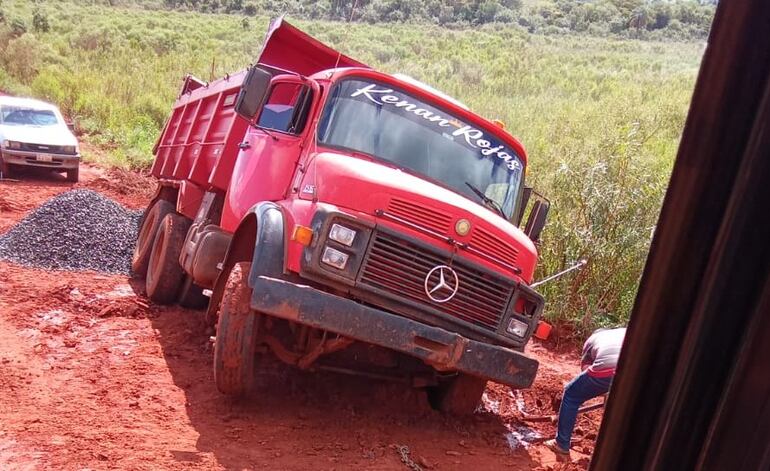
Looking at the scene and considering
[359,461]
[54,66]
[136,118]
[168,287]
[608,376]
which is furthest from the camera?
[54,66]

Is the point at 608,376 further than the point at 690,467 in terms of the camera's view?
Yes

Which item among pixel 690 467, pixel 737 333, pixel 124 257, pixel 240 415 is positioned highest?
pixel 737 333

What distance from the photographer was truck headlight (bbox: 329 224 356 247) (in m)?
4.36

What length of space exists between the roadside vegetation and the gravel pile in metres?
3.46

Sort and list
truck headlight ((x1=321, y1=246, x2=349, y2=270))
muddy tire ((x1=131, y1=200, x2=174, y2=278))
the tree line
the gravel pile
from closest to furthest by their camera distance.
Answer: truck headlight ((x1=321, y1=246, x2=349, y2=270)) < muddy tire ((x1=131, y1=200, x2=174, y2=278)) < the gravel pile < the tree line

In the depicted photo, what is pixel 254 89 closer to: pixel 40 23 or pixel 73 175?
pixel 73 175

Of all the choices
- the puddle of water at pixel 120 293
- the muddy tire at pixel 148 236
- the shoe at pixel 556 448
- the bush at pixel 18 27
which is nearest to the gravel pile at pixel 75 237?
the muddy tire at pixel 148 236

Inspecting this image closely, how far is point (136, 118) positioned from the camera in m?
23.6

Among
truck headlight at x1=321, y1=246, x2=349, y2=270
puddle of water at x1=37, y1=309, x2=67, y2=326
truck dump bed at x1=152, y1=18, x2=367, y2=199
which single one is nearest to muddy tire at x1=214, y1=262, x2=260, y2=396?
truck headlight at x1=321, y1=246, x2=349, y2=270

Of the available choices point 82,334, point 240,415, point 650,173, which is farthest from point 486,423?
point 650,173

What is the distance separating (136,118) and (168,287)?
18.1 meters

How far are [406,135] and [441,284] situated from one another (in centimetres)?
127

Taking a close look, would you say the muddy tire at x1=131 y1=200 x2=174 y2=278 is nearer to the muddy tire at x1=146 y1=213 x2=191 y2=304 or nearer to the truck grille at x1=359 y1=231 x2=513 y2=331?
the muddy tire at x1=146 y1=213 x2=191 y2=304

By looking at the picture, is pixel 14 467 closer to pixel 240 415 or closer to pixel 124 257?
pixel 240 415
